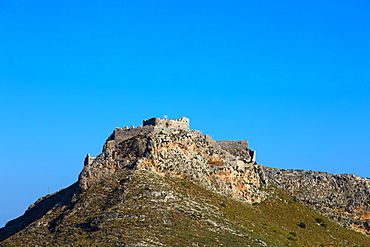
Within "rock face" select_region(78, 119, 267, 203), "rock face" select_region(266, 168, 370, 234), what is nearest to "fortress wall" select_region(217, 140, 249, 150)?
"rock face" select_region(78, 119, 267, 203)

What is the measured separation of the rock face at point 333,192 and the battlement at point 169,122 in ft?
71.6

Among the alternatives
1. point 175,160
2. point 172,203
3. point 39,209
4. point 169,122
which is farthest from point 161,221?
point 39,209

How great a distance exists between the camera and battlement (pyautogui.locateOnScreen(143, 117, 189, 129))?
4345 inches

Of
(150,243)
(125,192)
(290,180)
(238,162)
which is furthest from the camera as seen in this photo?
(290,180)

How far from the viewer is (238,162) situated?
11588 cm

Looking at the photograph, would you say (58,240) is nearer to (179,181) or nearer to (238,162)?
(179,181)

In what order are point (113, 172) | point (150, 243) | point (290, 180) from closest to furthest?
point (150, 243)
point (113, 172)
point (290, 180)

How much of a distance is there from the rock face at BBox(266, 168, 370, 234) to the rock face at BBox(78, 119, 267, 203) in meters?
11.2

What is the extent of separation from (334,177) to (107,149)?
44632 mm

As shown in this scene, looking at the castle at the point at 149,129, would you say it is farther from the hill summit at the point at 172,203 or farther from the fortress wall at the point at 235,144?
the fortress wall at the point at 235,144

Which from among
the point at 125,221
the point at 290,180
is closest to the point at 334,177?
the point at 290,180

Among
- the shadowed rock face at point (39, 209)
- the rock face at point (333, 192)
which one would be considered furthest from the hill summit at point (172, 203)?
the rock face at point (333, 192)

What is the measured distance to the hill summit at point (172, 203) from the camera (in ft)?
284

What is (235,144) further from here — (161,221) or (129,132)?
(161,221)
